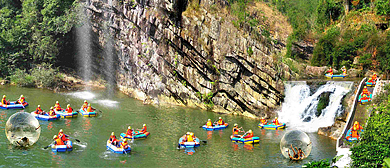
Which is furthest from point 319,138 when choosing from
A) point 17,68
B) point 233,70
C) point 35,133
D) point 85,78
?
point 17,68

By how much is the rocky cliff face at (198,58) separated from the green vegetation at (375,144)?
57.3ft

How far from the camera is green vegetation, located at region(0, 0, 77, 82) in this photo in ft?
204

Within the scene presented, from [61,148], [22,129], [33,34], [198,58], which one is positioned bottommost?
[61,148]

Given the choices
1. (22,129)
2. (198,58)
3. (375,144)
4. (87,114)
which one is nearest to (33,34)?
(87,114)

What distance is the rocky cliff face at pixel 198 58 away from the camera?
48.8 metres

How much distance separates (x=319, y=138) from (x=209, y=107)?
1487 centimetres

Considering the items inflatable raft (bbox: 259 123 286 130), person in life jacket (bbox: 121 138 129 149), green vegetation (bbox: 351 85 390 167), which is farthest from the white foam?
green vegetation (bbox: 351 85 390 167)

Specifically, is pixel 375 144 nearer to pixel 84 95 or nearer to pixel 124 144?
pixel 124 144

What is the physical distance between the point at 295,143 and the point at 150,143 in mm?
12348

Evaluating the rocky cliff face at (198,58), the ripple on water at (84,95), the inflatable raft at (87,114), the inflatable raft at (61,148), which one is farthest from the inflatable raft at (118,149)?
the ripple on water at (84,95)

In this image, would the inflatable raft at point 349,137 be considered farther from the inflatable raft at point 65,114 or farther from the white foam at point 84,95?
the white foam at point 84,95

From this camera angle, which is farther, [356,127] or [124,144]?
[356,127]

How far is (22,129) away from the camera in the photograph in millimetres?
33469

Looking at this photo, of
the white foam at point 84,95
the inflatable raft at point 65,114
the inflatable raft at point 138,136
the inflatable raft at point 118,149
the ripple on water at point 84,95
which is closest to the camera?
the inflatable raft at point 118,149
